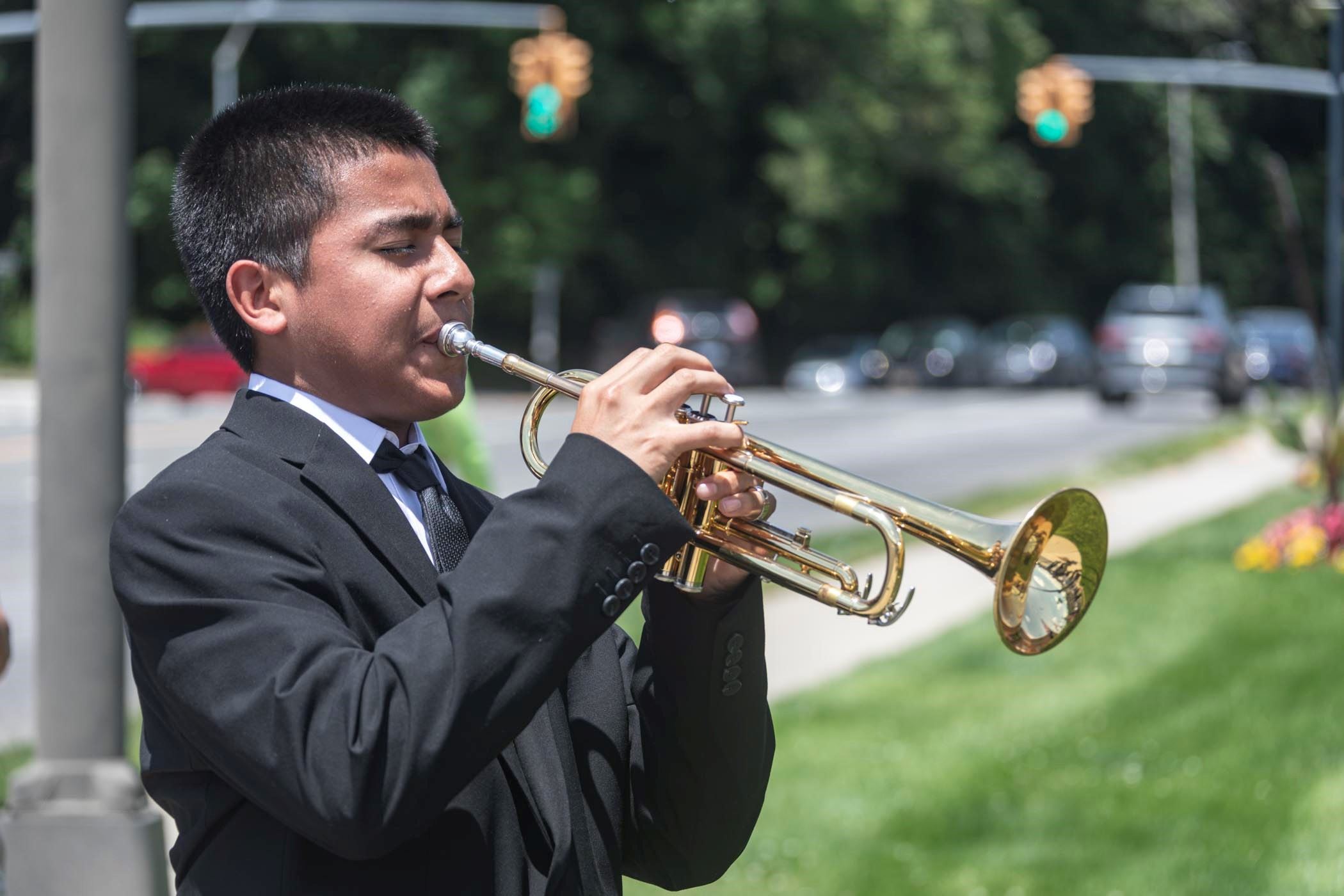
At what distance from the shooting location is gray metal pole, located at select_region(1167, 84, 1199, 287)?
43062 mm

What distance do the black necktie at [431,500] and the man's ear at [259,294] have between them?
0.17 meters

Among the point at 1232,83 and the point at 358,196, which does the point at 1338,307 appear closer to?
the point at 1232,83

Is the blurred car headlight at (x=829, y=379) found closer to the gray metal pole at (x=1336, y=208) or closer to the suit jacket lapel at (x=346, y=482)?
the gray metal pole at (x=1336, y=208)

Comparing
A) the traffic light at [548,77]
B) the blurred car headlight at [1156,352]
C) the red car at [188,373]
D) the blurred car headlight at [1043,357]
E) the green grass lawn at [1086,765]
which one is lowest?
the blurred car headlight at [1043,357]

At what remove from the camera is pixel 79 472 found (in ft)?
13.6

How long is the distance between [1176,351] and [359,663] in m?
26.9

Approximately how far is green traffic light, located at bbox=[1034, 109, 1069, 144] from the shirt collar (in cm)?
2223

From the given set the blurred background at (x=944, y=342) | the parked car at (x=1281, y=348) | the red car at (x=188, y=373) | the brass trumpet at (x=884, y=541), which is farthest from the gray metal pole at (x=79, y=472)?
the parked car at (x=1281, y=348)

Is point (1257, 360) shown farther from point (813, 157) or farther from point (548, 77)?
point (548, 77)

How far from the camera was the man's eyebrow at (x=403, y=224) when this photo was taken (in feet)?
6.28

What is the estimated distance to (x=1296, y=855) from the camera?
501cm

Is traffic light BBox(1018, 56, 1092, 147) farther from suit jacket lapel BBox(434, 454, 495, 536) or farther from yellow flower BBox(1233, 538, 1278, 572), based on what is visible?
suit jacket lapel BBox(434, 454, 495, 536)

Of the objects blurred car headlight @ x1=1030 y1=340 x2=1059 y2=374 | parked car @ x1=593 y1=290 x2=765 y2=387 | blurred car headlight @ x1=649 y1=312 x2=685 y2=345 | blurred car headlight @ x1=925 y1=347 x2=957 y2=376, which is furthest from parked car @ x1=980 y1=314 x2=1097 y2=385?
blurred car headlight @ x1=649 y1=312 x2=685 y2=345

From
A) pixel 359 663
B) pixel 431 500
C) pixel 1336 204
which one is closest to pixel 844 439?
pixel 1336 204
